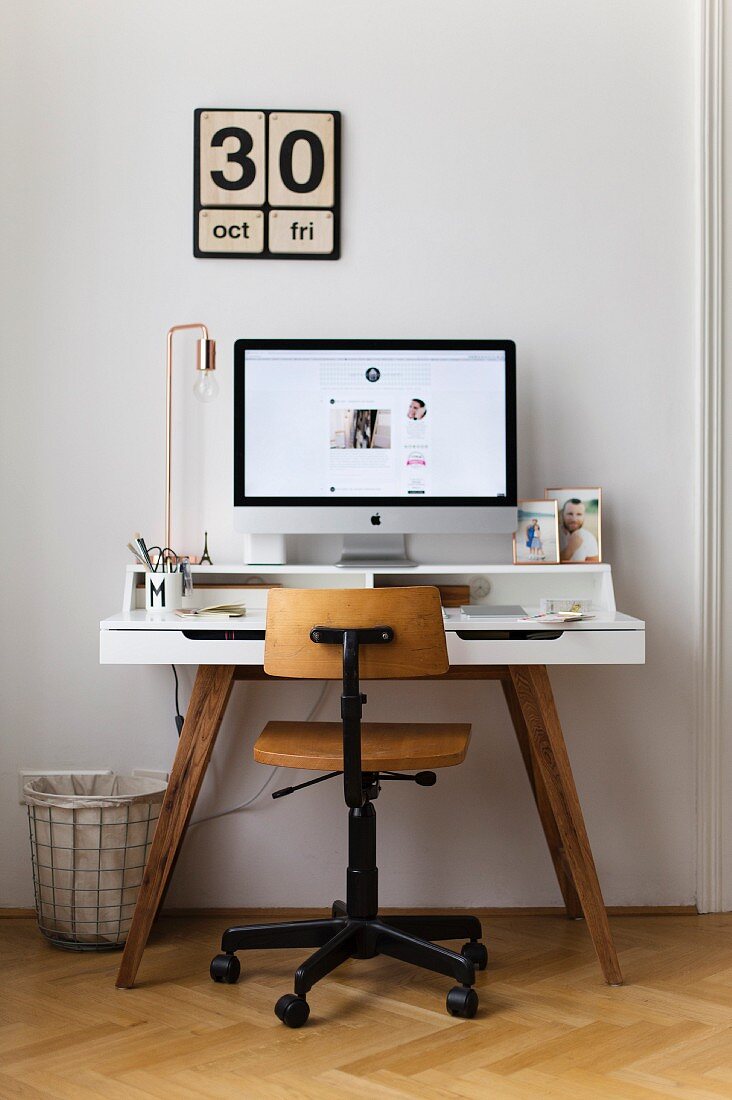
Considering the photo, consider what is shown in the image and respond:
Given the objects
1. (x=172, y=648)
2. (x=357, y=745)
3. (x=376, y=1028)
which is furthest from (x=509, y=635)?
(x=376, y=1028)

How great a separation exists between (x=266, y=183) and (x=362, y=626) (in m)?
1.32

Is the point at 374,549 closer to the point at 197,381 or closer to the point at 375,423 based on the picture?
the point at 375,423

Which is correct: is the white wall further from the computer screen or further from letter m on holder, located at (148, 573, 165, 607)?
letter m on holder, located at (148, 573, 165, 607)

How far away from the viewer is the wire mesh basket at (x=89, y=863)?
2389 mm

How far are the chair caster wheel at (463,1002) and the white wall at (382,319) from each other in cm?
69

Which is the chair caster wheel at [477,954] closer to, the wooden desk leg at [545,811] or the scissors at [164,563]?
the wooden desk leg at [545,811]

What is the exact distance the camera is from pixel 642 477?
2699 mm

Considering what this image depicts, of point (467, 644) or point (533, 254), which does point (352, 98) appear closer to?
point (533, 254)

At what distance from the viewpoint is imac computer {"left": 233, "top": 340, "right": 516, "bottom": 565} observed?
2.56 meters

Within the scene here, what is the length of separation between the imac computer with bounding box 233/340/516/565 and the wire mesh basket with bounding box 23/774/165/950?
2.41 ft

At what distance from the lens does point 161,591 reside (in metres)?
2.44

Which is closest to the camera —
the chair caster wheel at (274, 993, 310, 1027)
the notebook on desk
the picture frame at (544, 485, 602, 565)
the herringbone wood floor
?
the herringbone wood floor

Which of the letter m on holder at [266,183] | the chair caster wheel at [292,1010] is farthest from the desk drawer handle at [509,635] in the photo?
Answer: the letter m on holder at [266,183]

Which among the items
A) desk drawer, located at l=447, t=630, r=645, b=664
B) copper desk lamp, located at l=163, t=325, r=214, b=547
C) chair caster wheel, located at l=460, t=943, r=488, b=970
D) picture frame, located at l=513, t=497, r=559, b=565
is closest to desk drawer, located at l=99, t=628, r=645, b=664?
desk drawer, located at l=447, t=630, r=645, b=664
